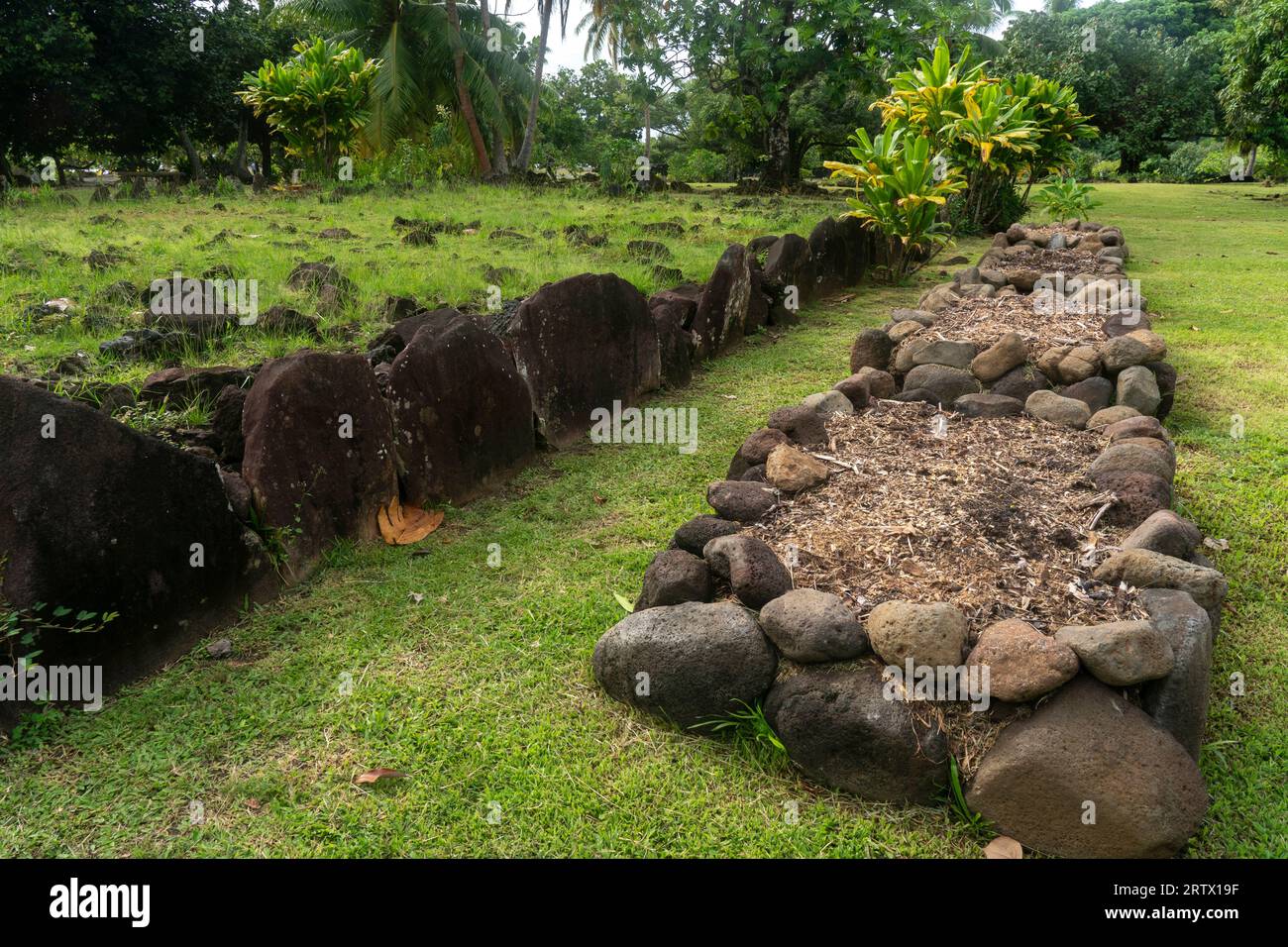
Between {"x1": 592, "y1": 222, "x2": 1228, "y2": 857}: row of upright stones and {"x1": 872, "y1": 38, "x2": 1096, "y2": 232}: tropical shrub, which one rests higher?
{"x1": 872, "y1": 38, "x2": 1096, "y2": 232}: tropical shrub

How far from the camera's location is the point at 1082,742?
224cm

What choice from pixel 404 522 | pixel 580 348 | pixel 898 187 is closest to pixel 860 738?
pixel 404 522

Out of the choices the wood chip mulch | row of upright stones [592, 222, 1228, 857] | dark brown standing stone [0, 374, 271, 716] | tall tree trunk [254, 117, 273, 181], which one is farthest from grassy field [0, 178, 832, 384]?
tall tree trunk [254, 117, 273, 181]

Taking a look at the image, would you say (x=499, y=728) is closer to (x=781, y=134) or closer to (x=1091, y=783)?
(x=1091, y=783)

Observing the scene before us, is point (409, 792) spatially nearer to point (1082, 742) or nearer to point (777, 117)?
point (1082, 742)

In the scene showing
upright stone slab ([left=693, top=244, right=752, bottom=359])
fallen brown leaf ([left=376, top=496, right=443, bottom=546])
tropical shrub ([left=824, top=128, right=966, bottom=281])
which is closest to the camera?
fallen brown leaf ([left=376, top=496, right=443, bottom=546])

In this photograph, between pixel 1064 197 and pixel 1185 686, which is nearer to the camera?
pixel 1185 686

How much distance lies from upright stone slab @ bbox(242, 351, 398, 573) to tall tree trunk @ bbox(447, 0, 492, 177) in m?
14.6

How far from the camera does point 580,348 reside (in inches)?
200

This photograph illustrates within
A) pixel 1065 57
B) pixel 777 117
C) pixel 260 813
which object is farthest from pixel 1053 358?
pixel 1065 57

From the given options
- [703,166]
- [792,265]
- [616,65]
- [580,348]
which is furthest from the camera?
[703,166]

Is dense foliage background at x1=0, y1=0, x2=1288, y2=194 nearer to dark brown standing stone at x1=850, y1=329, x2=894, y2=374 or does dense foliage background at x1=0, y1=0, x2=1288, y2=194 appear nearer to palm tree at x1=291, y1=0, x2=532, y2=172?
palm tree at x1=291, y1=0, x2=532, y2=172

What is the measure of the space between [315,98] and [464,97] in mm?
4338

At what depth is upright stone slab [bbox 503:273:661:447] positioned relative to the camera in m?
4.75
